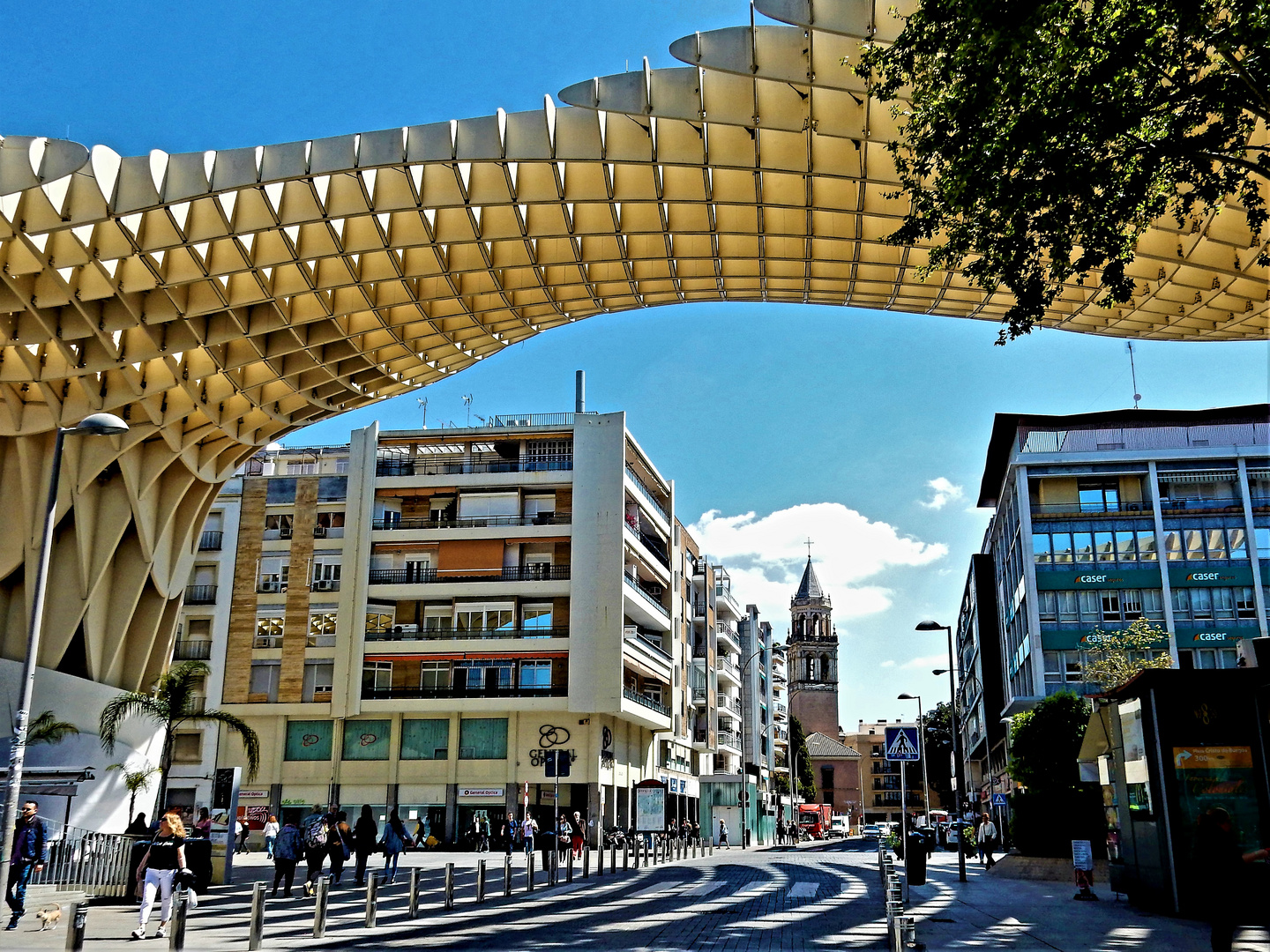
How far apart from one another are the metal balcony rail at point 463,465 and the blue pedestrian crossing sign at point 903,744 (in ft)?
118

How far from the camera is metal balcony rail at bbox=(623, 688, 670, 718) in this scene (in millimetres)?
53906

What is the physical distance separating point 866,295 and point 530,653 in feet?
87.5

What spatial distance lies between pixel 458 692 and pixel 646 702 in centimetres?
1037

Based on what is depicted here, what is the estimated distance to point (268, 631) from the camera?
2197 inches

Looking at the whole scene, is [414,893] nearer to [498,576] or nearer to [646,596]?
[498,576]

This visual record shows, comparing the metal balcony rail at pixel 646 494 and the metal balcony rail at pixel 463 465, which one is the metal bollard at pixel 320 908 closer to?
the metal balcony rail at pixel 463 465

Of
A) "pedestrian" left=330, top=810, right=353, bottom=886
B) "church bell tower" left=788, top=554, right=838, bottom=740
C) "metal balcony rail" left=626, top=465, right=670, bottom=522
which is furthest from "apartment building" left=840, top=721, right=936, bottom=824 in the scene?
"pedestrian" left=330, top=810, right=353, bottom=886

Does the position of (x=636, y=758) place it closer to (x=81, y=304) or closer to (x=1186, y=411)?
(x=1186, y=411)

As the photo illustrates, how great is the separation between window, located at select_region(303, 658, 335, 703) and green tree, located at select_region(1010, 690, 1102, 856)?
32569 millimetres

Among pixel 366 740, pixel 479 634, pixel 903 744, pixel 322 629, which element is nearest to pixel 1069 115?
pixel 903 744

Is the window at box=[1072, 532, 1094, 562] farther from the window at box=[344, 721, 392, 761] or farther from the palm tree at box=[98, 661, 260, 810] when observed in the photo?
→ the palm tree at box=[98, 661, 260, 810]

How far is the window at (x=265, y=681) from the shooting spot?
54625 mm

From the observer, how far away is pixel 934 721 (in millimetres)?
138625

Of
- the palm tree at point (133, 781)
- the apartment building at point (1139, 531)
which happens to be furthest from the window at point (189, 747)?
the apartment building at point (1139, 531)
